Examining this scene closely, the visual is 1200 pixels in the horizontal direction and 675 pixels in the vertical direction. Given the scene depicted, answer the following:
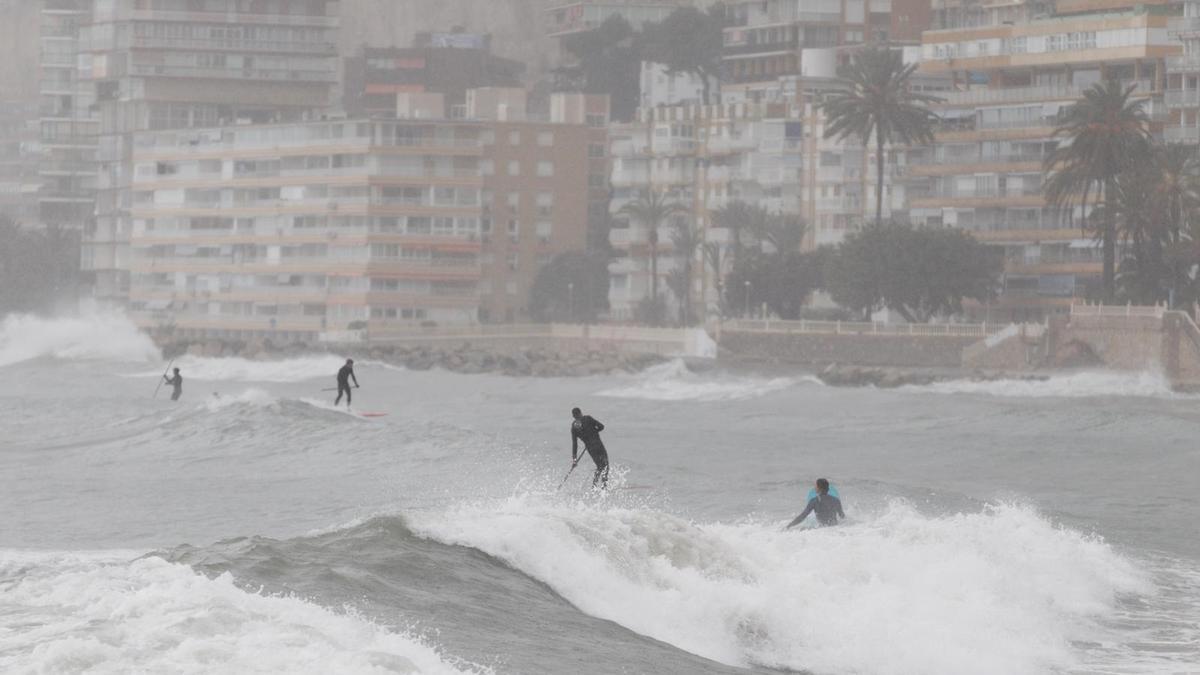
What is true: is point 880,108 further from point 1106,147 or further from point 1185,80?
point 1106,147

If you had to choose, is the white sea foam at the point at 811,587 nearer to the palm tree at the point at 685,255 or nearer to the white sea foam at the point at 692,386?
the white sea foam at the point at 692,386

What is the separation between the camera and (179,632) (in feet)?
72.9

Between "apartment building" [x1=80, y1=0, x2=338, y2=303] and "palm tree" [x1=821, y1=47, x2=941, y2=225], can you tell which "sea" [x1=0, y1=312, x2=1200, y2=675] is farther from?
"apartment building" [x1=80, y1=0, x2=338, y2=303]

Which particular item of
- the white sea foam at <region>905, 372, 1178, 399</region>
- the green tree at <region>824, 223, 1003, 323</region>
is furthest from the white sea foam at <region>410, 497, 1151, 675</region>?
the green tree at <region>824, 223, 1003, 323</region>

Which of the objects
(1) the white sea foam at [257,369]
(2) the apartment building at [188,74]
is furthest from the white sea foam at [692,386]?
(2) the apartment building at [188,74]

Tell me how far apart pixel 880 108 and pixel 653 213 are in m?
29.0

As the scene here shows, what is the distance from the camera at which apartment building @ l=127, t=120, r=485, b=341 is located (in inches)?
5709

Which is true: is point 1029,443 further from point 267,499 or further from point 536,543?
point 536,543

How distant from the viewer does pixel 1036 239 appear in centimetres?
11844

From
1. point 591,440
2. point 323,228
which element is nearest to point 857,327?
point 323,228

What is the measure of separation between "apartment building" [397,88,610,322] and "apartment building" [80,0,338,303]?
13849 mm

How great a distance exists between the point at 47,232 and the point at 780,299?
69.5 meters

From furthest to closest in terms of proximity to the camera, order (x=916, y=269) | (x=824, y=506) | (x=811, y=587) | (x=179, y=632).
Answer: (x=916, y=269) < (x=824, y=506) < (x=811, y=587) < (x=179, y=632)

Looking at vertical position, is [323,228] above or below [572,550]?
above
